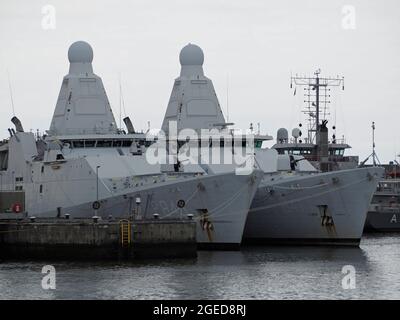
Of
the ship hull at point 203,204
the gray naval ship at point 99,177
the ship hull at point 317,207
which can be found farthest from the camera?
the ship hull at point 317,207

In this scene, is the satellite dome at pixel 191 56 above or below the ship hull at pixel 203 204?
above

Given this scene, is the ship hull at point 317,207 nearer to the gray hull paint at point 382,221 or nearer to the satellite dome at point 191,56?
the satellite dome at point 191,56

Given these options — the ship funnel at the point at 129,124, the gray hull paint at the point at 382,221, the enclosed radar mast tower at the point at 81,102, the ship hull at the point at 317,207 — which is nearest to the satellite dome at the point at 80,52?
the enclosed radar mast tower at the point at 81,102

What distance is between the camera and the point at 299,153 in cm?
8150

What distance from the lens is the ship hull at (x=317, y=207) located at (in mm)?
62844

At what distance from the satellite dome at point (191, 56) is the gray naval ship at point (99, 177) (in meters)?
5.67

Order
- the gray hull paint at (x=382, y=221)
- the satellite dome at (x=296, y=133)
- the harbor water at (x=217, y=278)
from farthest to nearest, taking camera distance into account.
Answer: the gray hull paint at (x=382, y=221)
the satellite dome at (x=296, y=133)
the harbor water at (x=217, y=278)

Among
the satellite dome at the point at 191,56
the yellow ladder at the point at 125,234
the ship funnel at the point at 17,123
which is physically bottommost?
the yellow ladder at the point at 125,234

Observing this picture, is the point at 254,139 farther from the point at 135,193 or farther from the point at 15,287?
the point at 15,287

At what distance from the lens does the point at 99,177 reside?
59156 millimetres

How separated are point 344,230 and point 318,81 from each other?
18985 mm

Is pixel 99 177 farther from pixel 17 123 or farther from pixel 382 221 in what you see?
pixel 382 221

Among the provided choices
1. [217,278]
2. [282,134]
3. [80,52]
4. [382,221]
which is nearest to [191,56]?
[80,52]

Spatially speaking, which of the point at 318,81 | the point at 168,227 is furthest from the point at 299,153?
the point at 168,227
